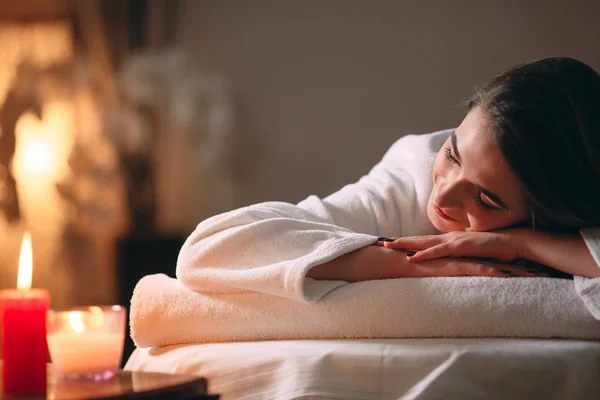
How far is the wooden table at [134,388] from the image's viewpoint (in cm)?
70

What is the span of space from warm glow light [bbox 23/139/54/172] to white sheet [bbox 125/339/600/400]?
5.87 ft

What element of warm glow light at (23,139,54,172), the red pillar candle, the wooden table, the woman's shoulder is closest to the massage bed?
the wooden table

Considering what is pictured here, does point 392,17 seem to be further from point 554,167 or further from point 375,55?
point 554,167

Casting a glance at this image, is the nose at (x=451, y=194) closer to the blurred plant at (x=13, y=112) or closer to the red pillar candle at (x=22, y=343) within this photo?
the red pillar candle at (x=22, y=343)

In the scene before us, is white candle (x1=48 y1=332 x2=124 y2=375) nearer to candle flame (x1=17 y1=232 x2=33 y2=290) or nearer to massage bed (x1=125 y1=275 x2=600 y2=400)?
candle flame (x1=17 y1=232 x2=33 y2=290)

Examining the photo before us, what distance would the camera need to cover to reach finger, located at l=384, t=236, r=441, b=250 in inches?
39.2

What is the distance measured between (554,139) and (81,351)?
2.16 feet

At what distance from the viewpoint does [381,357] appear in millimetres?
850

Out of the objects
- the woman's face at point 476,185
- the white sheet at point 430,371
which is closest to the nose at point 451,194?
the woman's face at point 476,185

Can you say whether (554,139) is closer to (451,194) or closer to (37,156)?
(451,194)

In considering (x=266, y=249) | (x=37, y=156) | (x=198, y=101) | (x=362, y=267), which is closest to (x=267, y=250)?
(x=266, y=249)

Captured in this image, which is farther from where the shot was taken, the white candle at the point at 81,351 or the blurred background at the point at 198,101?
the blurred background at the point at 198,101

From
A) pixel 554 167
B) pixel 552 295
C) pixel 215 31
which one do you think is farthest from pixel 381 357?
pixel 215 31

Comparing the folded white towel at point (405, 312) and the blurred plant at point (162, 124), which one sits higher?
the blurred plant at point (162, 124)
